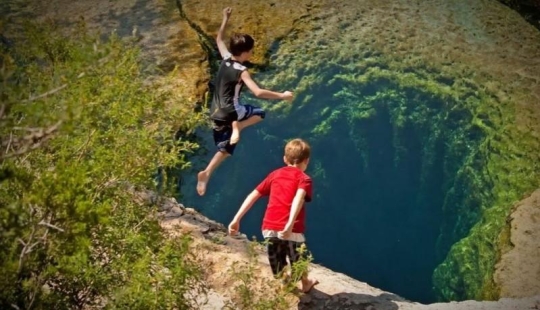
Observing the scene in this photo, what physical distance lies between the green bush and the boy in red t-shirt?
2.01 ft

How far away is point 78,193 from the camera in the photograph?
7.69 ft

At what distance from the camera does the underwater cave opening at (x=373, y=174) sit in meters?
5.92

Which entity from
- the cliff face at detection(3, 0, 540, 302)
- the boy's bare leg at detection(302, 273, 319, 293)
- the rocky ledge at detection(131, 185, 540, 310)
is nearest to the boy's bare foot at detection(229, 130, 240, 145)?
the rocky ledge at detection(131, 185, 540, 310)

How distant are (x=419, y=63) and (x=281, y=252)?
11.4 feet

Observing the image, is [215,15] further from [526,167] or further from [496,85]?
[526,167]

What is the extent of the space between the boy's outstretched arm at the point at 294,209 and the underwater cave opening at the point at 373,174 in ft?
7.78

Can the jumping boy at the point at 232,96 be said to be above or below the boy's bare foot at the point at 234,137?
above

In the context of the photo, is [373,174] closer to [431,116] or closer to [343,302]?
[431,116]

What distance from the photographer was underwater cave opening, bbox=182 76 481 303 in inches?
233

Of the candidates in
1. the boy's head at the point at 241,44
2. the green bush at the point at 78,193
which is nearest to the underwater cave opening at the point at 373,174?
the boy's head at the point at 241,44

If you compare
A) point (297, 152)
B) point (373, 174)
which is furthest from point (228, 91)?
point (373, 174)

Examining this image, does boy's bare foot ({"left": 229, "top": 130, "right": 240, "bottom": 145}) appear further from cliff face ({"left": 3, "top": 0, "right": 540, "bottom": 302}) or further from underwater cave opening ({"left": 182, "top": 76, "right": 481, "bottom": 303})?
underwater cave opening ({"left": 182, "top": 76, "right": 481, "bottom": 303})

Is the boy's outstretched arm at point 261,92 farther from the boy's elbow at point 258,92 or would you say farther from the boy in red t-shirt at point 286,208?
the boy in red t-shirt at point 286,208

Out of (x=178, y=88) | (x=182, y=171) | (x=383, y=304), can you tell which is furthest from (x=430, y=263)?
(x=178, y=88)
